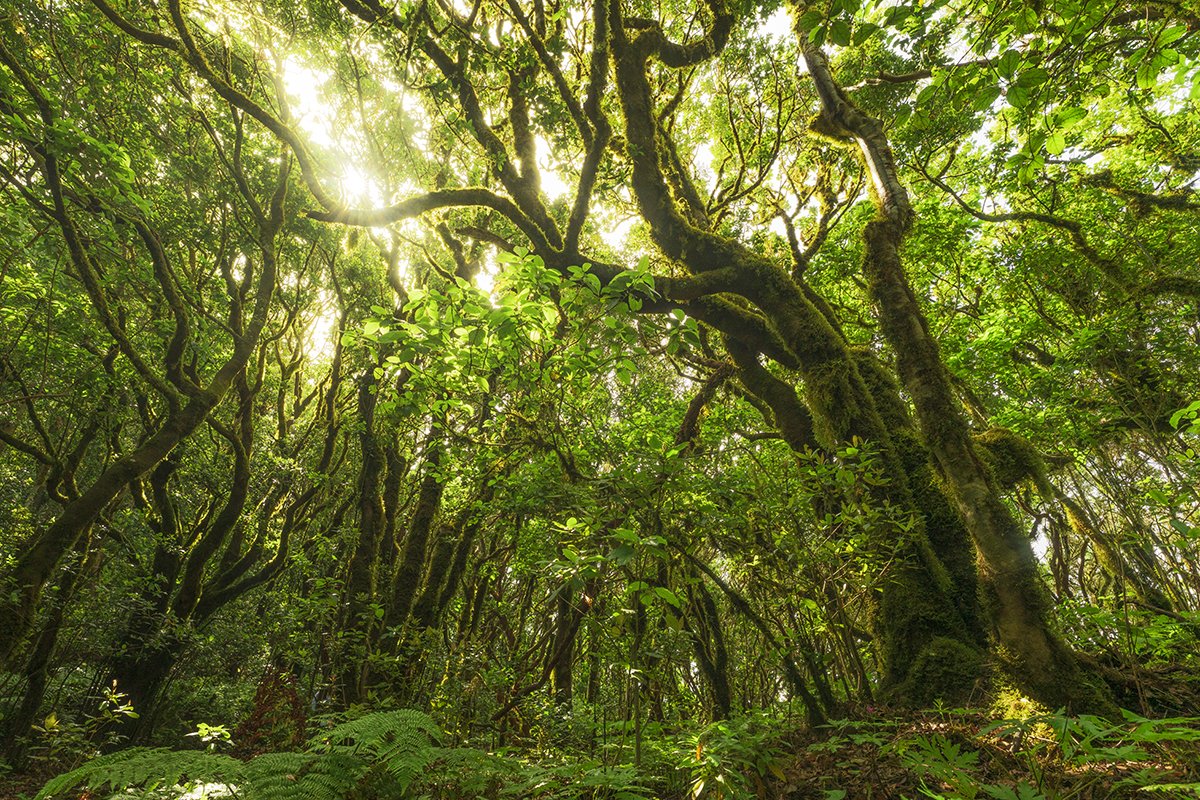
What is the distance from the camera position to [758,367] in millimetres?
6613

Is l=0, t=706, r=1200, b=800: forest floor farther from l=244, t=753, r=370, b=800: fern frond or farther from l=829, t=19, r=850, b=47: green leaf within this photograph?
l=829, t=19, r=850, b=47: green leaf

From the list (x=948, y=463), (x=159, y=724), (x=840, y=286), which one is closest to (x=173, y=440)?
(x=159, y=724)

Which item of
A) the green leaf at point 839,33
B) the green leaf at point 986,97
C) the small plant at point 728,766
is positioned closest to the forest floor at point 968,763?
the small plant at point 728,766

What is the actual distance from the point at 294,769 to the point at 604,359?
113 inches

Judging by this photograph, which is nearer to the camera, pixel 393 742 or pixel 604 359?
pixel 393 742

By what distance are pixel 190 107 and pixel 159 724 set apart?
39.4 ft

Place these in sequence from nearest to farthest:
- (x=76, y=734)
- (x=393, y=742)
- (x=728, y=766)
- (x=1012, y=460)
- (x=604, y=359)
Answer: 1. (x=728, y=766)
2. (x=393, y=742)
3. (x=604, y=359)
4. (x=1012, y=460)
5. (x=76, y=734)

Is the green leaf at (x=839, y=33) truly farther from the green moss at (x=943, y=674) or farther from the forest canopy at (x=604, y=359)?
the green moss at (x=943, y=674)

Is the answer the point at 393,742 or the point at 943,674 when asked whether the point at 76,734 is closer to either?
the point at 393,742

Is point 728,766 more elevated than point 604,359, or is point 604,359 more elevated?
point 604,359

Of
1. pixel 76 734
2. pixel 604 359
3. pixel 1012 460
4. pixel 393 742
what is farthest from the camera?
pixel 76 734

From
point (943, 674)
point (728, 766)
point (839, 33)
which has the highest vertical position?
point (839, 33)

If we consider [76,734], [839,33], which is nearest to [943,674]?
[839,33]

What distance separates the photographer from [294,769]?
256 cm
